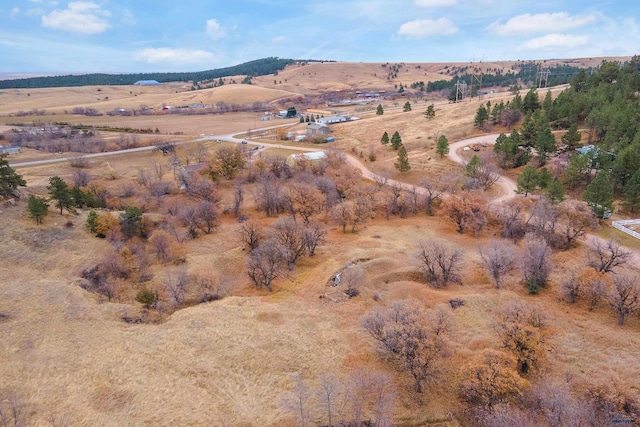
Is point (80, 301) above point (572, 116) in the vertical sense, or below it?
below

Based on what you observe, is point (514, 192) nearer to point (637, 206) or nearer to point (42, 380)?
point (637, 206)

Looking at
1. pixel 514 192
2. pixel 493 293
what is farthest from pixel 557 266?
pixel 514 192

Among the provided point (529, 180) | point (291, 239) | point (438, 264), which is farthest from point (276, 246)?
point (529, 180)

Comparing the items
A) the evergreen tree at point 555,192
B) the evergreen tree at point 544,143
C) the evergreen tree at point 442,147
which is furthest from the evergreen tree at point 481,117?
the evergreen tree at point 555,192

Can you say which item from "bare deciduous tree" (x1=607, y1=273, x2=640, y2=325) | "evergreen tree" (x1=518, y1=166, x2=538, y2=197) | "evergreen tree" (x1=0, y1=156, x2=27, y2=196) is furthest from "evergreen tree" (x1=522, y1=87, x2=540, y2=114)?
"evergreen tree" (x1=0, y1=156, x2=27, y2=196)

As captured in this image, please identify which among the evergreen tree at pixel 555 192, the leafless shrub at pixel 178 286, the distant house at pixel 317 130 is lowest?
the leafless shrub at pixel 178 286

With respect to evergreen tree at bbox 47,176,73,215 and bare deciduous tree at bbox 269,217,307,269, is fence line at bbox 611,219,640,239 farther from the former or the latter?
evergreen tree at bbox 47,176,73,215

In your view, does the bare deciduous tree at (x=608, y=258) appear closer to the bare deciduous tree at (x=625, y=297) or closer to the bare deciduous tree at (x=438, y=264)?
the bare deciduous tree at (x=625, y=297)
